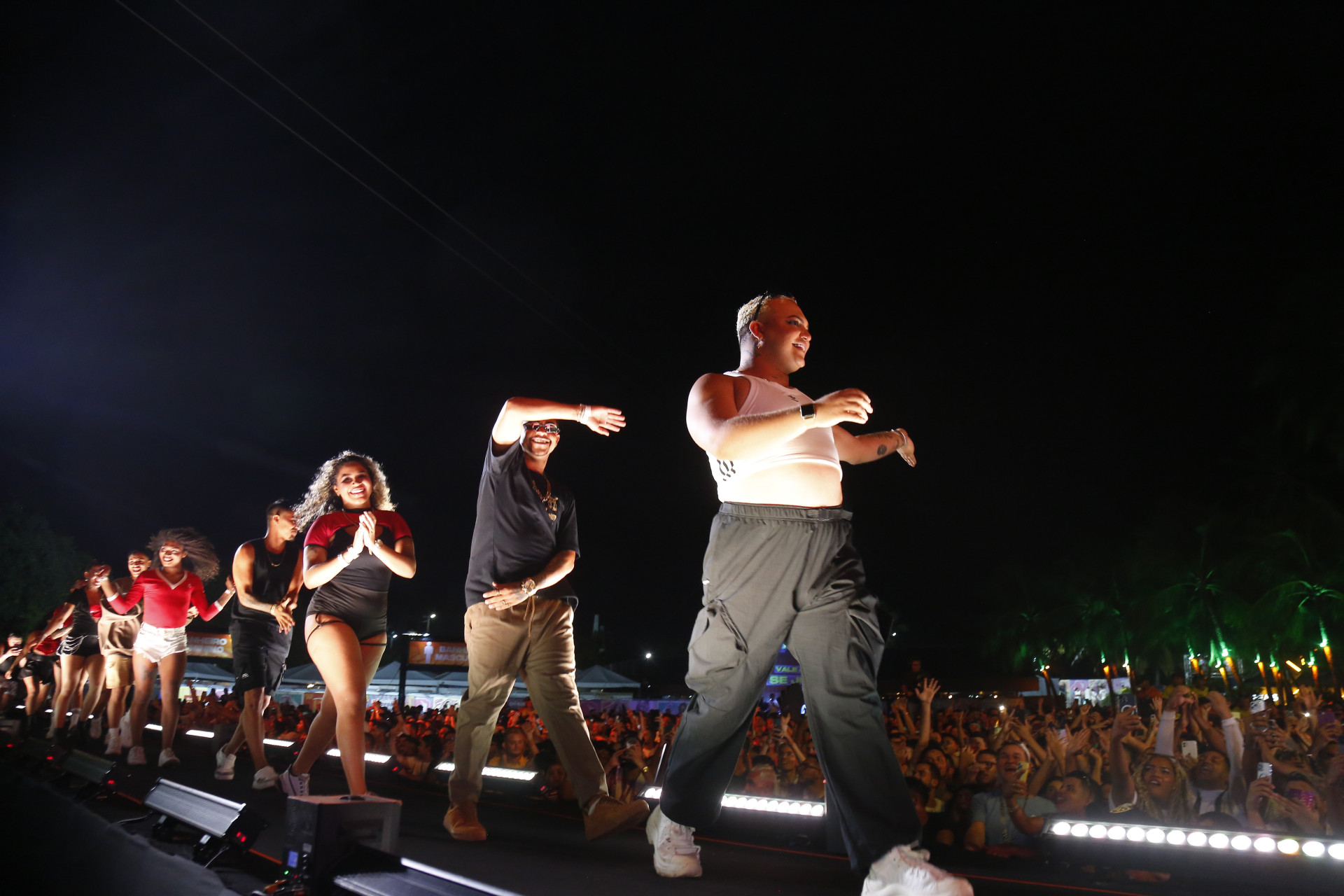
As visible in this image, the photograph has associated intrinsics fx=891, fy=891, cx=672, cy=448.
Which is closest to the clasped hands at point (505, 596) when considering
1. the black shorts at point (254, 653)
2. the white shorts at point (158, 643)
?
the black shorts at point (254, 653)

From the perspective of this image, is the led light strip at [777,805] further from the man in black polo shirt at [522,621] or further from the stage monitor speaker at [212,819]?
the stage monitor speaker at [212,819]

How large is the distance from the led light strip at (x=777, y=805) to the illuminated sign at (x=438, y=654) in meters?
24.5

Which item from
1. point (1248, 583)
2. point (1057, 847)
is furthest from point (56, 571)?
point (1248, 583)

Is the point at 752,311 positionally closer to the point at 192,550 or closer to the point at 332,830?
the point at 332,830

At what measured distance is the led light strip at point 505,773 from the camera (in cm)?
580

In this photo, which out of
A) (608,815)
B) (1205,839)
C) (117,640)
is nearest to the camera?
(1205,839)

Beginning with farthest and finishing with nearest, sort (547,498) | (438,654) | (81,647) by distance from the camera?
1. (438,654)
2. (81,647)
3. (547,498)

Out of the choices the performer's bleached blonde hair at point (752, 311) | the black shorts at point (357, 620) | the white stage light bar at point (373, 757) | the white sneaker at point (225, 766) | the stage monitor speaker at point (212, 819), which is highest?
the performer's bleached blonde hair at point (752, 311)

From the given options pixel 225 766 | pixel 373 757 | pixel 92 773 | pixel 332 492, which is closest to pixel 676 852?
pixel 332 492

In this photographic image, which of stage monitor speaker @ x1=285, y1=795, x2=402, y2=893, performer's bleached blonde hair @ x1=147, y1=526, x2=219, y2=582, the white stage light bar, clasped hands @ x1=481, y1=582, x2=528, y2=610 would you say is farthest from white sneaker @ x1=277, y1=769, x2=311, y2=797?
performer's bleached blonde hair @ x1=147, y1=526, x2=219, y2=582

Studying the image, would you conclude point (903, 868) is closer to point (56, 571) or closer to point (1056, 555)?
point (56, 571)

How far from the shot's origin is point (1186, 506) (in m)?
42.4

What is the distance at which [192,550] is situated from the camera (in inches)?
267

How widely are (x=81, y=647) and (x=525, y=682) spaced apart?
718 centimetres
